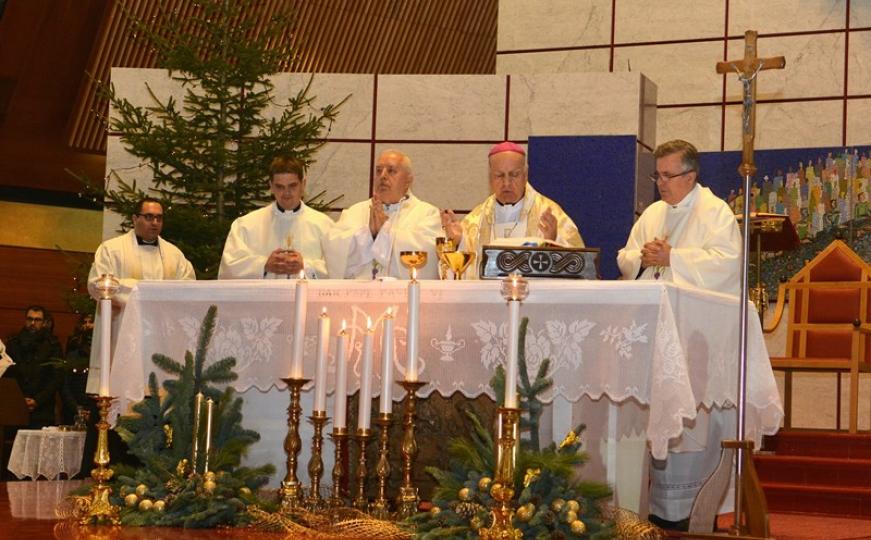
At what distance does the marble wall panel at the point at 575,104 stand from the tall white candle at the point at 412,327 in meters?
5.38

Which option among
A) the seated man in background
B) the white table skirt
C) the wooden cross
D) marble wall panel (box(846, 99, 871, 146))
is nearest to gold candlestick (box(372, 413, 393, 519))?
the wooden cross

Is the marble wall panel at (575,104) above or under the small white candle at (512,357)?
above

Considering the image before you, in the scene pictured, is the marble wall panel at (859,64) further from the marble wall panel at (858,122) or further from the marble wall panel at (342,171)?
the marble wall panel at (342,171)

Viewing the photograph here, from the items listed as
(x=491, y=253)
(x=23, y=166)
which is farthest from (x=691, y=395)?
(x=23, y=166)

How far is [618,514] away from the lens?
17.0 ft

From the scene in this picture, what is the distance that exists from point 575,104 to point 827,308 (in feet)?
7.78

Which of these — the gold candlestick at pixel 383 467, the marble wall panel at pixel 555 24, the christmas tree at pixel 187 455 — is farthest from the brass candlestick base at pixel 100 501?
the marble wall panel at pixel 555 24

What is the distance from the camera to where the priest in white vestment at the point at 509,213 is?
688cm

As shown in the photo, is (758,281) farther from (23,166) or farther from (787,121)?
(23,166)

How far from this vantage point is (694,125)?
38.9ft

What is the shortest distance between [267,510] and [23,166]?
1051 centimetres

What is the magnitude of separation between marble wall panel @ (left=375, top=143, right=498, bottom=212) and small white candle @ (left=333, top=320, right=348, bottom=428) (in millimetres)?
5164

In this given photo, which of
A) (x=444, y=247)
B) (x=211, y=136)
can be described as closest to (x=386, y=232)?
(x=444, y=247)

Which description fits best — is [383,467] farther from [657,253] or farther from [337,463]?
[657,253]
